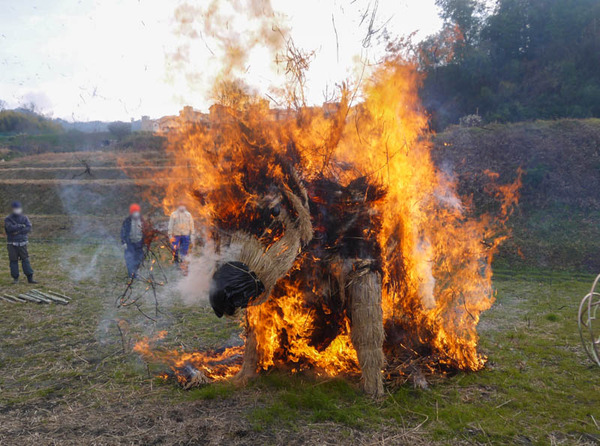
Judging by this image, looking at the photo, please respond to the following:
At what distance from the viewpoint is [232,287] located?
12.5ft

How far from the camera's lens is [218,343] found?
635 centimetres

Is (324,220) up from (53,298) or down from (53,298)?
up

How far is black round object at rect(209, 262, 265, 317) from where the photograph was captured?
3.82 m

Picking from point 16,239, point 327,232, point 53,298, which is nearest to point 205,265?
point 327,232

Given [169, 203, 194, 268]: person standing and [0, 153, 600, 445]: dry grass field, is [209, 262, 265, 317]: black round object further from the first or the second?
[169, 203, 194, 268]: person standing

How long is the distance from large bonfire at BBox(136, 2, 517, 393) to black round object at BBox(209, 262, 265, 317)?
5 centimetres

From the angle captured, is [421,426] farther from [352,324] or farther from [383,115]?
[383,115]

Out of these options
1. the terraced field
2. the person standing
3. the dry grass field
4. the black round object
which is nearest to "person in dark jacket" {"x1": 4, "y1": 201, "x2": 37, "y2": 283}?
the dry grass field

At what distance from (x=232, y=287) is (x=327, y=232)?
1.40m

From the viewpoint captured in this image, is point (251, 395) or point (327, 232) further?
point (327, 232)

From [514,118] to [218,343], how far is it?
78.6 ft

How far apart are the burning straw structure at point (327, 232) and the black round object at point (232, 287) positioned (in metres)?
0.01

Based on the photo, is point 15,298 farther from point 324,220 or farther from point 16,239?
point 324,220

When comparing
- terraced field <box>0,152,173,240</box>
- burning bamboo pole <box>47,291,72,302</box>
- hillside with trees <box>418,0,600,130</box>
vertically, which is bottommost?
burning bamboo pole <box>47,291,72,302</box>
